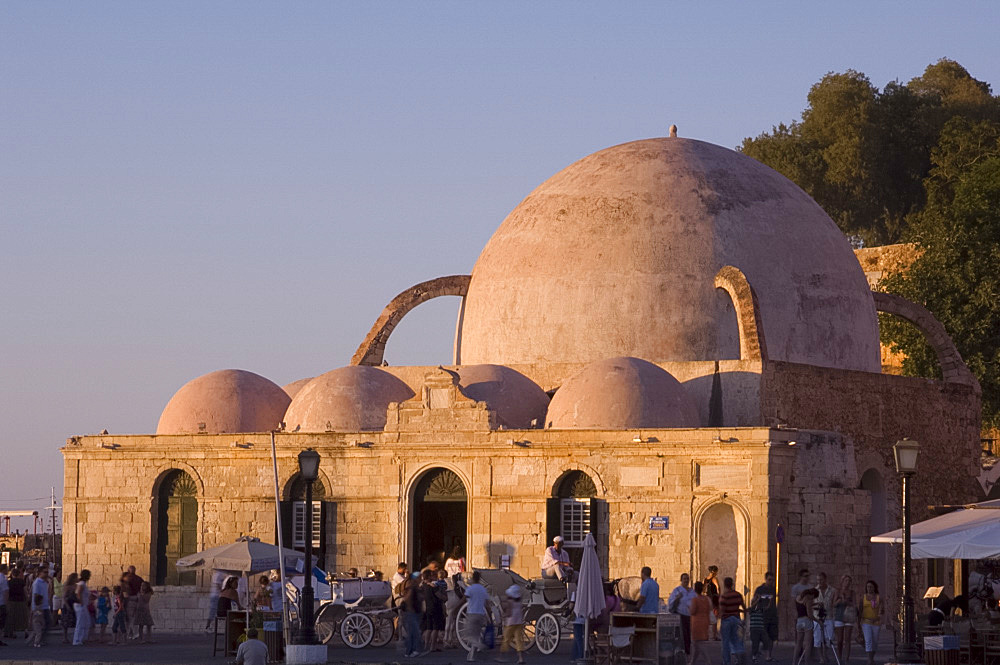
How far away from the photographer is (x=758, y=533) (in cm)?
2683

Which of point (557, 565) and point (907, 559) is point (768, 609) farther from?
point (907, 559)

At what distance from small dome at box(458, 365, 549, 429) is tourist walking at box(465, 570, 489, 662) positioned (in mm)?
7112

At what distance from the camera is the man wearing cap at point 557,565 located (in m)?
24.7

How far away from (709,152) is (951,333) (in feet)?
37.1

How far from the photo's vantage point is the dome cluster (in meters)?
28.7

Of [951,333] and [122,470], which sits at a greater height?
[951,333]

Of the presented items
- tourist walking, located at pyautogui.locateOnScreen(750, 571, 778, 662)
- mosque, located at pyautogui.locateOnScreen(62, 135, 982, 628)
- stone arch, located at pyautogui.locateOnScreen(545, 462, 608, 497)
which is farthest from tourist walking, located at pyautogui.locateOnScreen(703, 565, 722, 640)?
stone arch, located at pyautogui.locateOnScreen(545, 462, 608, 497)

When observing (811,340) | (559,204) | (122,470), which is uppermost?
(559,204)

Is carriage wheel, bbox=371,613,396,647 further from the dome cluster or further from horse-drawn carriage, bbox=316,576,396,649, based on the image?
the dome cluster

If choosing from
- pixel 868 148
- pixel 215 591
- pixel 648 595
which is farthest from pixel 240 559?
pixel 868 148

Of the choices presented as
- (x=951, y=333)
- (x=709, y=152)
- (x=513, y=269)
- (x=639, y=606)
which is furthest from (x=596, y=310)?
(x=951, y=333)

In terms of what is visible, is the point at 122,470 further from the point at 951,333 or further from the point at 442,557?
the point at 951,333

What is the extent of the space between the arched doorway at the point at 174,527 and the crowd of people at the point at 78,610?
282 centimetres

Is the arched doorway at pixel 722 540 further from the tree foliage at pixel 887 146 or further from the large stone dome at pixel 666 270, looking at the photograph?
the tree foliage at pixel 887 146
